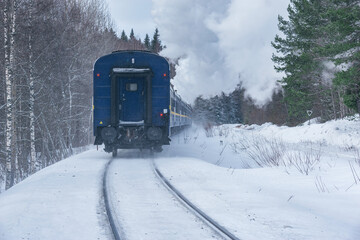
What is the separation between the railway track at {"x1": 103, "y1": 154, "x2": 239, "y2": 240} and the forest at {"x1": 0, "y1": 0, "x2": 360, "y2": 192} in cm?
824

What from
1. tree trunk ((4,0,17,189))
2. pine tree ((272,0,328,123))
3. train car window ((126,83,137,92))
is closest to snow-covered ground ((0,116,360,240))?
train car window ((126,83,137,92))

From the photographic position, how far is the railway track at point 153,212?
148 inches

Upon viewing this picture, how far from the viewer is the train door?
36.1 feet

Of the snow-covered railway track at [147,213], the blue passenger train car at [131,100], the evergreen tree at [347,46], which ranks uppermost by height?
the evergreen tree at [347,46]

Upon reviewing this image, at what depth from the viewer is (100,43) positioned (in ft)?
80.8

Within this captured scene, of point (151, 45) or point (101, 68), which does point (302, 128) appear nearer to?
point (101, 68)

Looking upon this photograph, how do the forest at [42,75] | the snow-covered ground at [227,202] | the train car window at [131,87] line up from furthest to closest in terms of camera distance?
the forest at [42,75], the train car window at [131,87], the snow-covered ground at [227,202]

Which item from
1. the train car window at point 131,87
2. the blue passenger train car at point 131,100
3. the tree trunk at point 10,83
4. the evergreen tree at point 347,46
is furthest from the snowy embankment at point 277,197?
the evergreen tree at point 347,46

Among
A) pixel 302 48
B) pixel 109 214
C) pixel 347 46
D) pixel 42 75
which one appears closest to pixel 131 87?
pixel 109 214

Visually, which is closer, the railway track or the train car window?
the railway track

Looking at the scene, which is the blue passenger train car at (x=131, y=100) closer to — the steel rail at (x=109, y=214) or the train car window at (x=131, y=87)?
the train car window at (x=131, y=87)

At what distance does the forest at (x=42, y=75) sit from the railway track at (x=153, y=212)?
8.28 m

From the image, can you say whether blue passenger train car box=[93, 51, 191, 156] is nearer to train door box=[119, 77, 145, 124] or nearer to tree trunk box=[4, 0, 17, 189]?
train door box=[119, 77, 145, 124]

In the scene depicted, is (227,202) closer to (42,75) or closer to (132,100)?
(132,100)
